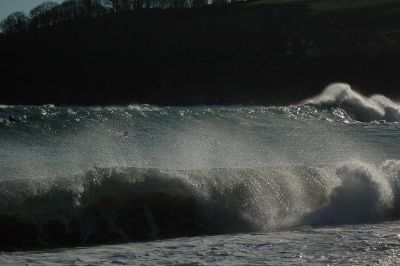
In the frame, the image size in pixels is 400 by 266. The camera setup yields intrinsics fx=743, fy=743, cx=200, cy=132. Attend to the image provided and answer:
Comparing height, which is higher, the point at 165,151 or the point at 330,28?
the point at 330,28

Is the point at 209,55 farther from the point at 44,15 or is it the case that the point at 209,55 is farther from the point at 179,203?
the point at 179,203

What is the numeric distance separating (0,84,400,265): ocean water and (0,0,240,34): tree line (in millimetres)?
93475

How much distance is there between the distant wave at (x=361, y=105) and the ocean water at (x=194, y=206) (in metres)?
20.6

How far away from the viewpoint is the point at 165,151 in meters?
20.8

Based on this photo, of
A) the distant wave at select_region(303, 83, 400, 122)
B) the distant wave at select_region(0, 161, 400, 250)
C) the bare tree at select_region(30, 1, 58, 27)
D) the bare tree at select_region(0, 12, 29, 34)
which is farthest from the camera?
the bare tree at select_region(30, 1, 58, 27)

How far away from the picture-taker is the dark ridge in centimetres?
7894

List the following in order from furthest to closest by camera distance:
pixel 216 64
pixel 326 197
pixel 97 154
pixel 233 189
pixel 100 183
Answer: pixel 216 64, pixel 97 154, pixel 326 197, pixel 233 189, pixel 100 183

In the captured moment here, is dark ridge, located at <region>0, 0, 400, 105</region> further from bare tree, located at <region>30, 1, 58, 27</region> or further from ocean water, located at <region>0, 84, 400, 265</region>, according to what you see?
ocean water, located at <region>0, 84, 400, 265</region>

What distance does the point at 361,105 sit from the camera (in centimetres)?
4456

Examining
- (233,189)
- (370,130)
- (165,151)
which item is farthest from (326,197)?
(370,130)

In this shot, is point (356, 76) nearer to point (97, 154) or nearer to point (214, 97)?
point (214, 97)

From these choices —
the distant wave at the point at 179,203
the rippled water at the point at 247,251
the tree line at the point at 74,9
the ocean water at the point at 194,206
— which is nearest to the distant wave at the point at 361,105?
the ocean water at the point at 194,206

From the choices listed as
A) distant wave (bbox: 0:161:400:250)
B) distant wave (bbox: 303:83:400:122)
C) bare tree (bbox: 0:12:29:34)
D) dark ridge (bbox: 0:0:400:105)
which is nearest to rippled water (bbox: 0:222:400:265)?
distant wave (bbox: 0:161:400:250)

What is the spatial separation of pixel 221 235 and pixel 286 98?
2373 inches
